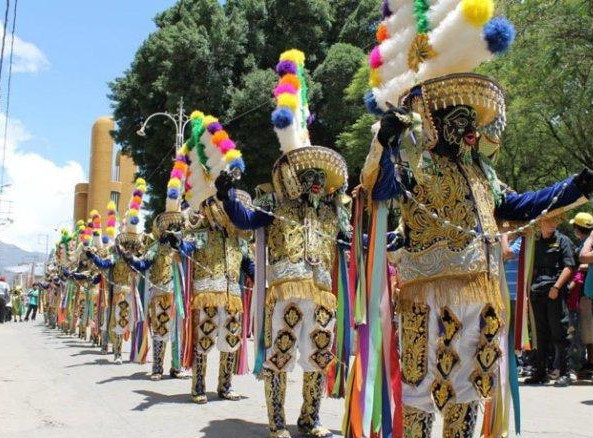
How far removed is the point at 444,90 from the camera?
375 centimetres

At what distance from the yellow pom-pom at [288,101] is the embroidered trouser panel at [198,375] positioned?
2994mm

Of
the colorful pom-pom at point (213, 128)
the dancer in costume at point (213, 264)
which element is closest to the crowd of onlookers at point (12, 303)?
the dancer in costume at point (213, 264)

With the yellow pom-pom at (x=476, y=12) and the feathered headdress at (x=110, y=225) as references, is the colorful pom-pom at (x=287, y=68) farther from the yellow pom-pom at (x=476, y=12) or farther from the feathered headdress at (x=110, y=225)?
the feathered headdress at (x=110, y=225)

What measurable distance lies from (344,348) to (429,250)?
76.6 inches

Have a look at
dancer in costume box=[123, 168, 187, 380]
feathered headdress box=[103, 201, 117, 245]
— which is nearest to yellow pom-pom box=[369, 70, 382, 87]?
dancer in costume box=[123, 168, 187, 380]

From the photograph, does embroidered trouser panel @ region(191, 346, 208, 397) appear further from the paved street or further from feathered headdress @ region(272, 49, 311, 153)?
feathered headdress @ region(272, 49, 311, 153)

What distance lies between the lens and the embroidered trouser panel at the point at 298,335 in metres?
5.36

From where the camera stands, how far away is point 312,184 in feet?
18.2

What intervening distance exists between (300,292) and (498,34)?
2445 mm

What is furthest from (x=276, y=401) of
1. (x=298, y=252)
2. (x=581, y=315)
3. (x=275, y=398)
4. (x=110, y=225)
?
(x=110, y=225)

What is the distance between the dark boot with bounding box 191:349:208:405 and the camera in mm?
7250

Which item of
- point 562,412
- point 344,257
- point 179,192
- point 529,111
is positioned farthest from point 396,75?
point 529,111

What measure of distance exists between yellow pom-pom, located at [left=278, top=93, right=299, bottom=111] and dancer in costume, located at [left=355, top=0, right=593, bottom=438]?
1.82 m

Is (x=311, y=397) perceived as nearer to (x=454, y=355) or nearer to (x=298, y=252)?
(x=298, y=252)
